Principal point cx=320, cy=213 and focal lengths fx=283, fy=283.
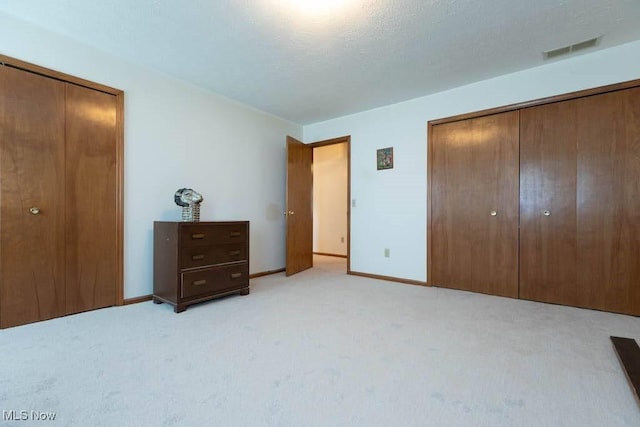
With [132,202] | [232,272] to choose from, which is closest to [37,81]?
[132,202]

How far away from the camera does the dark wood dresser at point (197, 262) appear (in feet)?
7.92

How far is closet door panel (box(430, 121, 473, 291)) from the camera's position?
312cm

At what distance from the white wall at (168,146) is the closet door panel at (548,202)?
9.89 ft

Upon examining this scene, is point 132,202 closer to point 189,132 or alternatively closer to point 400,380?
point 189,132

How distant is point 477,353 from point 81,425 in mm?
1946

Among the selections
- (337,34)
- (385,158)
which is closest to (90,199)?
(337,34)

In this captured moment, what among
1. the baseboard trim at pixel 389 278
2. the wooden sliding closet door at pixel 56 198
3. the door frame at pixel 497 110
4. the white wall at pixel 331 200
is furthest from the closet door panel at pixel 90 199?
the white wall at pixel 331 200

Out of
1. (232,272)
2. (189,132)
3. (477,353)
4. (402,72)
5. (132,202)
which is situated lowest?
(477,353)

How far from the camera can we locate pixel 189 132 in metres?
3.08

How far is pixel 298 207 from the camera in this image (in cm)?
406

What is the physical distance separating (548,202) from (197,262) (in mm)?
3308

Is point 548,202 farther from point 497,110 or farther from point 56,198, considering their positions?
point 56,198

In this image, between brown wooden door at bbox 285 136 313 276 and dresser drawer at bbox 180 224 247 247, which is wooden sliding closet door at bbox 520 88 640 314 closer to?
brown wooden door at bbox 285 136 313 276

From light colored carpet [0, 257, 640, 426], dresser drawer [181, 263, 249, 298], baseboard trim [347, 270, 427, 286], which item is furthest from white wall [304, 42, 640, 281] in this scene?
dresser drawer [181, 263, 249, 298]
